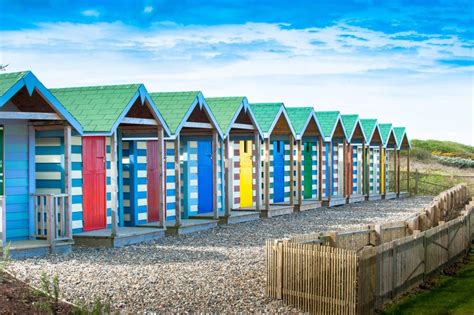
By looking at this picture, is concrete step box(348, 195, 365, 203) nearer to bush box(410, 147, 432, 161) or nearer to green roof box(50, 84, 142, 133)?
green roof box(50, 84, 142, 133)

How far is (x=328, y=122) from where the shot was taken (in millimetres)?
34312

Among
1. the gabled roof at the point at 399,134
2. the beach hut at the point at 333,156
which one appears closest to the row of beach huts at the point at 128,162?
the beach hut at the point at 333,156

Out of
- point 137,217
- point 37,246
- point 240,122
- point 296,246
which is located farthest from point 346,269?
point 240,122

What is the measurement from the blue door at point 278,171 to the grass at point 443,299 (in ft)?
51.4

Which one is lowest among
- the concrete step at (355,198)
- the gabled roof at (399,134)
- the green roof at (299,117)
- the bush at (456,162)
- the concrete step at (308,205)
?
the concrete step at (355,198)

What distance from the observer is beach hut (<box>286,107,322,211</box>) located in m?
31.0

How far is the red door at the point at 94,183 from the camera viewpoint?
64.0 feet

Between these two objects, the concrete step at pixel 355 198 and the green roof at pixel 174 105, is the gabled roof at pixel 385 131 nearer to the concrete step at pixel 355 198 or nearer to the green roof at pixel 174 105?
the concrete step at pixel 355 198

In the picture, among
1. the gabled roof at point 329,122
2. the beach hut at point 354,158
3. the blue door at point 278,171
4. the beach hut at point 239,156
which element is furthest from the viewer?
the beach hut at point 354,158

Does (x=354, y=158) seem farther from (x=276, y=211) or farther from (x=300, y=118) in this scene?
(x=276, y=211)

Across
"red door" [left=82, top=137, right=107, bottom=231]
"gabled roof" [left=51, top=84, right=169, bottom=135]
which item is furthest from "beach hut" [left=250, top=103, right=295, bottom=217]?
"red door" [left=82, top=137, right=107, bottom=231]

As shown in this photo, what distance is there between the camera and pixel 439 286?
15.3 meters

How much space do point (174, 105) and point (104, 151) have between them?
9.44 feet

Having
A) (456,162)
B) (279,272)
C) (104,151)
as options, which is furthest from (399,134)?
(279,272)
